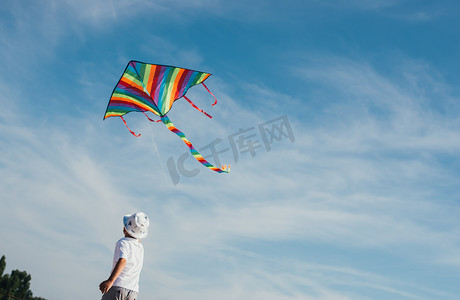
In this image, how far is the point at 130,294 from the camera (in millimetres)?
4371

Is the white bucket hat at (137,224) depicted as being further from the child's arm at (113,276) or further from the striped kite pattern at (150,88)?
the striped kite pattern at (150,88)

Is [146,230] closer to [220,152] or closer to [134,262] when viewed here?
[134,262]

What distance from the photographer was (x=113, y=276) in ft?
13.9

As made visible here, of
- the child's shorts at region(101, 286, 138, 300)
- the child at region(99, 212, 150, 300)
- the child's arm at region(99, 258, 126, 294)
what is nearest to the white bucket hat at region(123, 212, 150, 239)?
the child at region(99, 212, 150, 300)

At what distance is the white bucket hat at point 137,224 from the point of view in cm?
439

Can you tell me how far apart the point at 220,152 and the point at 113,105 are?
294 centimetres

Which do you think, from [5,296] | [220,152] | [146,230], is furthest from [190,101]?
[5,296]

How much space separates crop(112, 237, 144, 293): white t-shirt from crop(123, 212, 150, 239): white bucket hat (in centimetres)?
7

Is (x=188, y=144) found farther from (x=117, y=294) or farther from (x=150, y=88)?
(x=117, y=294)

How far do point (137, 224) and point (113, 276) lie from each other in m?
0.52

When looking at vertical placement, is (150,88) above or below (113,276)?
above

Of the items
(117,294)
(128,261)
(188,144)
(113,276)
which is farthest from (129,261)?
(188,144)

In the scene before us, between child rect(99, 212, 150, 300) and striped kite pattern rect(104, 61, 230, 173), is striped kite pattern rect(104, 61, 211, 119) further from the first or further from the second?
child rect(99, 212, 150, 300)

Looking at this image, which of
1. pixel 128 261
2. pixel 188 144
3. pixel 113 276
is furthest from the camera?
pixel 188 144
